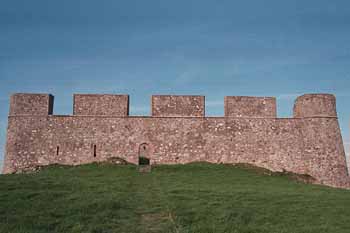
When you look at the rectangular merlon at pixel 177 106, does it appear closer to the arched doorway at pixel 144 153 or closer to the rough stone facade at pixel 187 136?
the rough stone facade at pixel 187 136

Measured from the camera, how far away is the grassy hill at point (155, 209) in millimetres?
7645

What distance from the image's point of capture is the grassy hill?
764cm

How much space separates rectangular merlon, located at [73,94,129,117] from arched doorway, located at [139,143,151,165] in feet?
7.49

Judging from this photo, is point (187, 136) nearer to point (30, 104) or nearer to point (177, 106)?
point (177, 106)

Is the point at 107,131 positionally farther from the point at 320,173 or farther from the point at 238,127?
the point at 320,173

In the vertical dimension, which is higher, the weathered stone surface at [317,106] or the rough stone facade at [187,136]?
the weathered stone surface at [317,106]

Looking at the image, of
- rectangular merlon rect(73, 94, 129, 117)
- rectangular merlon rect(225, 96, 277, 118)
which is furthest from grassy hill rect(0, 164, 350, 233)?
rectangular merlon rect(225, 96, 277, 118)

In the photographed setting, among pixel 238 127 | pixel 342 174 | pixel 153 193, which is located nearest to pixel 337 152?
pixel 342 174

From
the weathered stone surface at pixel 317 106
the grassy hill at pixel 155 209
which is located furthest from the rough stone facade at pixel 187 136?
the grassy hill at pixel 155 209

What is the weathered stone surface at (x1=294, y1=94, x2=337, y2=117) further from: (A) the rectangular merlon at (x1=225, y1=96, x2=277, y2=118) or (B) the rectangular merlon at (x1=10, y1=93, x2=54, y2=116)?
(B) the rectangular merlon at (x1=10, y1=93, x2=54, y2=116)

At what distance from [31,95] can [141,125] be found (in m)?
7.00

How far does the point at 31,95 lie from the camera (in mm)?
20812

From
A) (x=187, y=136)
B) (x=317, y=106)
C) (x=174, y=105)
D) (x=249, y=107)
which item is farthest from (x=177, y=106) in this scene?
(x=317, y=106)

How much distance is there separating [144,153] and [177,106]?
4354 millimetres
